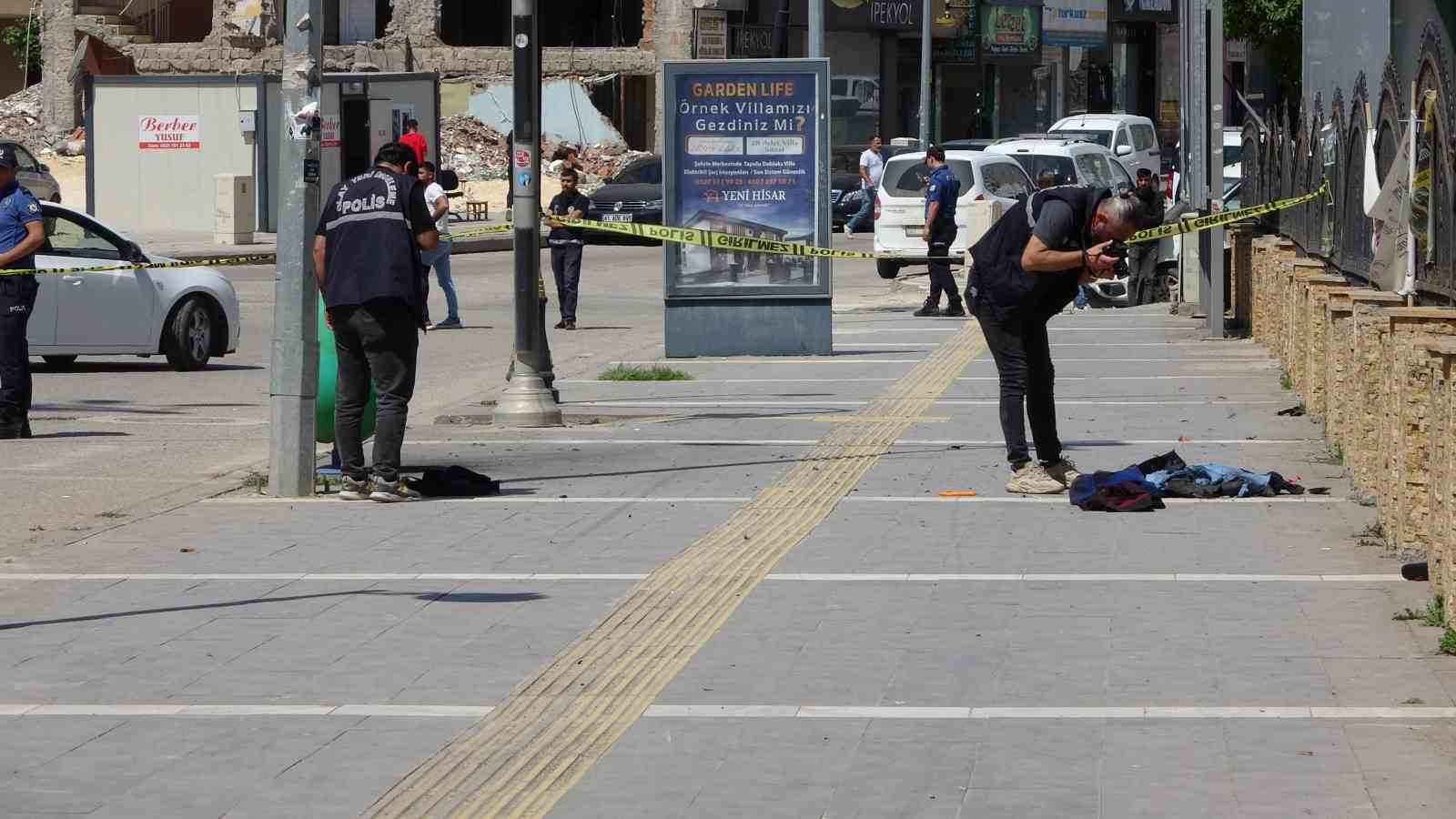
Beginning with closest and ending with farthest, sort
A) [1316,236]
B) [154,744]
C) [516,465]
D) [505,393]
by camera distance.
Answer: [154,744] → [516,465] → [505,393] → [1316,236]

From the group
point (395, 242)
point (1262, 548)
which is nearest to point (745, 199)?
point (395, 242)

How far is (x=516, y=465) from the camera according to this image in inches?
481

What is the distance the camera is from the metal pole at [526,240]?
46.0ft

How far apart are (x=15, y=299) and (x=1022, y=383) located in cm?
668

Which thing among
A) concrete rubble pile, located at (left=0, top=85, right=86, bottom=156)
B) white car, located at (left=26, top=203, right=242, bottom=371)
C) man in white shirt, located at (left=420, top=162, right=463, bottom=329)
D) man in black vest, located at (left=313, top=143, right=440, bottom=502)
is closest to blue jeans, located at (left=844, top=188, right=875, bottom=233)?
man in white shirt, located at (left=420, top=162, right=463, bottom=329)

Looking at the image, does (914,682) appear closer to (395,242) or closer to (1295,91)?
(395,242)

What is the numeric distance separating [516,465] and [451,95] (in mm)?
40739

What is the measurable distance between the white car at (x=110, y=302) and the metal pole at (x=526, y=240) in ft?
14.2

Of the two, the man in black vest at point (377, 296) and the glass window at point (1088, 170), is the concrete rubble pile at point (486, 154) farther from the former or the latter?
the man in black vest at point (377, 296)

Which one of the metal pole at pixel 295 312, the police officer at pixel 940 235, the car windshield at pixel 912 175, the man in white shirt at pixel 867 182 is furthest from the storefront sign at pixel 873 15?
the metal pole at pixel 295 312

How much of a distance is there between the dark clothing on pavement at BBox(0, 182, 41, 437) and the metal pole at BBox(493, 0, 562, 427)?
3.03 m

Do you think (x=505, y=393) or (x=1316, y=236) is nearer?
(x=505, y=393)

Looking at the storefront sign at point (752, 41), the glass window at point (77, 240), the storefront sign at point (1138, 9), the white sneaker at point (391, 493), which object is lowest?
the white sneaker at point (391, 493)

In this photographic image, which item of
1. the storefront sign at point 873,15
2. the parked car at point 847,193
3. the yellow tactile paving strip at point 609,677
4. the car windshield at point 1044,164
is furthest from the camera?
the storefront sign at point 873,15
